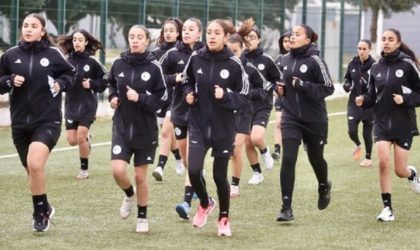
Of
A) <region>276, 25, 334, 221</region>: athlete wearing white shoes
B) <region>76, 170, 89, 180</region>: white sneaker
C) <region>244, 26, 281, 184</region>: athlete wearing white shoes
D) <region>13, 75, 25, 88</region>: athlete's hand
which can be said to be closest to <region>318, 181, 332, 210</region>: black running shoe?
<region>276, 25, 334, 221</region>: athlete wearing white shoes

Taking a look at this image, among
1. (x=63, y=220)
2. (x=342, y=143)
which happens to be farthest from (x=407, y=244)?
(x=342, y=143)

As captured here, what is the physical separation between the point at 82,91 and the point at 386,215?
17.6 ft

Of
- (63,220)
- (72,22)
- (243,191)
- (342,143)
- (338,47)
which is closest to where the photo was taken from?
(63,220)

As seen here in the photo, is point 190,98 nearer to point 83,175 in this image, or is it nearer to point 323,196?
point 323,196

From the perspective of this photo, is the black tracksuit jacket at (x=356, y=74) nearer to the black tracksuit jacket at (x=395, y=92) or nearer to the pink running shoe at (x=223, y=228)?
the black tracksuit jacket at (x=395, y=92)

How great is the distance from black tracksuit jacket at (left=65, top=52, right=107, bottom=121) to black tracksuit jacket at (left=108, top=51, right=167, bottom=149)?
14.0 feet

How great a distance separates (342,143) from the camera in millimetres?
22000

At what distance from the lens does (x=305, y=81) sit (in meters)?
11.7

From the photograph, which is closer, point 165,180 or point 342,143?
point 165,180

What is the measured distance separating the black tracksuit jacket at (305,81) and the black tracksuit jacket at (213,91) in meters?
1.10

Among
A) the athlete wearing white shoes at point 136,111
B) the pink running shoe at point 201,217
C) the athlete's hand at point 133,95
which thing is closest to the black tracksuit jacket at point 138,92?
the athlete wearing white shoes at point 136,111

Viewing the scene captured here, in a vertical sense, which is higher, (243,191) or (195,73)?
Result: (195,73)

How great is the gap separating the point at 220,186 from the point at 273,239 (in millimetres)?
702

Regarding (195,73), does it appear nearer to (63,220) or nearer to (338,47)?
(63,220)
